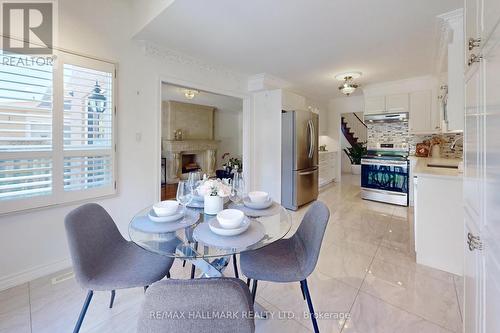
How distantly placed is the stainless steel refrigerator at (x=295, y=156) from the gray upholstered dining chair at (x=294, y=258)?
2506mm

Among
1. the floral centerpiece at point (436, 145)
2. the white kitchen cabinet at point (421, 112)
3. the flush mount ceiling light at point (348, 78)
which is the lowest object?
the floral centerpiece at point (436, 145)

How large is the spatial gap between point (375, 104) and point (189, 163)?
5723 mm

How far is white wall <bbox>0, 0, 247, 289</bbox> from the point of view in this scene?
1978 millimetres

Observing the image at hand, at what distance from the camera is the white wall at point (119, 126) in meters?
1.98

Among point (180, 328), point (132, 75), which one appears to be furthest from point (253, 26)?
point (180, 328)

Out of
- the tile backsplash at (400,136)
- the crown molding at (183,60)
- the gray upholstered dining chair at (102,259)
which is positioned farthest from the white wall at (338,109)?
the gray upholstered dining chair at (102,259)

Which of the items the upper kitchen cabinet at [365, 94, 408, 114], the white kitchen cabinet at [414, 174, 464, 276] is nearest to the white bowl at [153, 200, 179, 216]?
the white kitchen cabinet at [414, 174, 464, 276]

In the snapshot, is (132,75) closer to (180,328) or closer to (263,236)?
(263,236)

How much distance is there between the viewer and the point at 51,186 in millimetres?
2076

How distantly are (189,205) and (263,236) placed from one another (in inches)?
27.9

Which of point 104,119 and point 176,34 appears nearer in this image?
point 104,119

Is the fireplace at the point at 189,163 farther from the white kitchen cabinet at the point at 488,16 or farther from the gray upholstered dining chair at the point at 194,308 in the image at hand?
the white kitchen cabinet at the point at 488,16

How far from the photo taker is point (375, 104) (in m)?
4.77

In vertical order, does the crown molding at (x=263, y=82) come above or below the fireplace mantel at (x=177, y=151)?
above
